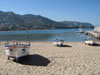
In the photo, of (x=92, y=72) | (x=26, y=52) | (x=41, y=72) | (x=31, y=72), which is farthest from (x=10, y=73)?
(x=92, y=72)

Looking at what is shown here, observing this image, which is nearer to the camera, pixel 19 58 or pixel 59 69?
pixel 59 69

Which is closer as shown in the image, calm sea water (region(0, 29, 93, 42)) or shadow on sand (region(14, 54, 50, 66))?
shadow on sand (region(14, 54, 50, 66))

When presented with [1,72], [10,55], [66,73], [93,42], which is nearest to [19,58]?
[10,55]

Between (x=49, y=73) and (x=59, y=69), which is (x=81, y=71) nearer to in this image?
(x=59, y=69)

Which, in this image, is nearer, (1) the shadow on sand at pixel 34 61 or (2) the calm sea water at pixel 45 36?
(1) the shadow on sand at pixel 34 61

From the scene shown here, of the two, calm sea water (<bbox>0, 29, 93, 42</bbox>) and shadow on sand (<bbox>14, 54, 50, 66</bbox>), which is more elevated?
shadow on sand (<bbox>14, 54, 50, 66</bbox>)

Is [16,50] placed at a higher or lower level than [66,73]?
higher

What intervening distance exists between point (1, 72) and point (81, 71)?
478 centimetres

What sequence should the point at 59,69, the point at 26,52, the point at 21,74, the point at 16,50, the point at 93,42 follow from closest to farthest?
1. the point at 21,74
2. the point at 59,69
3. the point at 16,50
4. the point at 26,52
5. the point at 93,42

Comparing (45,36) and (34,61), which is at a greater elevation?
(34,61)

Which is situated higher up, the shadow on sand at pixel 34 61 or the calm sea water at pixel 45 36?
the shadow on sand at pixel 34 61

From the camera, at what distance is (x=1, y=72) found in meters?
7.84

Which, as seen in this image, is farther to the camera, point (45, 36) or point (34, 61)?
Answer: point (45, 36)

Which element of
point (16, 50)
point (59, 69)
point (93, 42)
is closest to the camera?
point (59, 69)
